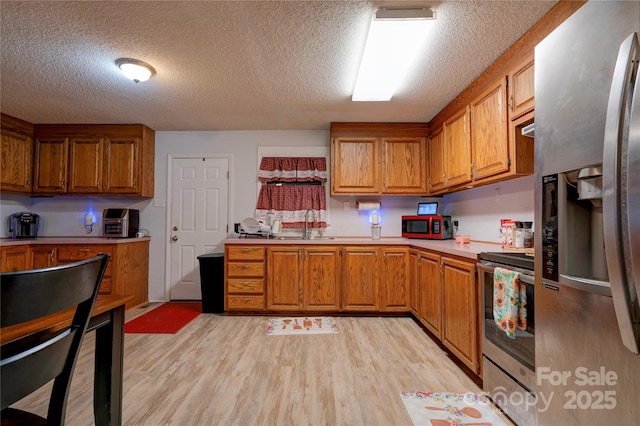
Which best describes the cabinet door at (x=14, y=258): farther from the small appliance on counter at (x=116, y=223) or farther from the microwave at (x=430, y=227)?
the microwave at (x=430, y=227)


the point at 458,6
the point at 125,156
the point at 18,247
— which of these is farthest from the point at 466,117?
the point at 18,247

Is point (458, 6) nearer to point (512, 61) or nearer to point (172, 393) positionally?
point (512, 61)

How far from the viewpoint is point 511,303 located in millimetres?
1439

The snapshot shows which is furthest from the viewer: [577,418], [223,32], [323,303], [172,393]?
[323,303]

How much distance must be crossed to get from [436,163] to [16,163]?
5115 millimetres

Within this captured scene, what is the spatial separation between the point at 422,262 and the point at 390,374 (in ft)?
3.88

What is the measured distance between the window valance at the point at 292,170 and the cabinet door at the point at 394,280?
1.38m

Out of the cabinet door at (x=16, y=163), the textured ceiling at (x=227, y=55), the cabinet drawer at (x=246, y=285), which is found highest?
the textured ceiling at (x=227, y=55)

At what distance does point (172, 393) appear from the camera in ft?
5.86

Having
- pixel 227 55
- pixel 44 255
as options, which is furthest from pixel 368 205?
pixel 44 255

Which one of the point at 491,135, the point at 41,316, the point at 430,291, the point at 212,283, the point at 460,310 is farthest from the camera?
the point at 212,283

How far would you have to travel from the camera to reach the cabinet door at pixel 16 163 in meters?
3.36

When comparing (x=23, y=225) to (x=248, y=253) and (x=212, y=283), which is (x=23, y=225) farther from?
(x=248, y=253)

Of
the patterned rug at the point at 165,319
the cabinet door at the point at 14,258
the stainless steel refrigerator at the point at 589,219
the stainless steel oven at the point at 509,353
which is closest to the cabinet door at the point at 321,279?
the patterned rug at the point at 165,319
